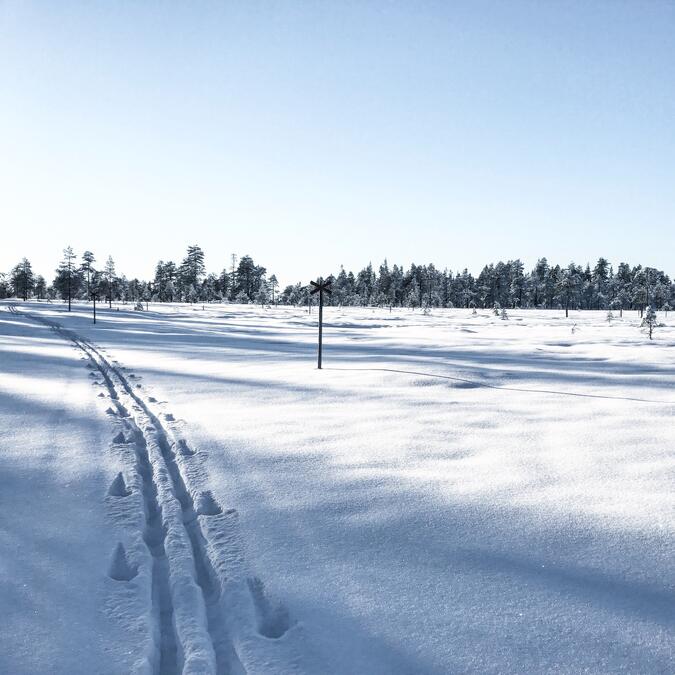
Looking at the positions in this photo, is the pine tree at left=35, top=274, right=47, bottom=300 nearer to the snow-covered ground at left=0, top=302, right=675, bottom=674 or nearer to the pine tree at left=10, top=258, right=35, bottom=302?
the pine tree at left=10, top=258, right=35, bottom=302

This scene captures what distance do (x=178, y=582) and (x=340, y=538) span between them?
1238 mm

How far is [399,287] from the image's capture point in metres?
117

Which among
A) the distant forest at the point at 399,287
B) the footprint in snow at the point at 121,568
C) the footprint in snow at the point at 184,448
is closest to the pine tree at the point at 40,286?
the distant forest at the point at 399,287

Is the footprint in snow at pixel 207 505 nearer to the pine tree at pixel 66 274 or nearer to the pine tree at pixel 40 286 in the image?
the pine tree at pixel 66 274

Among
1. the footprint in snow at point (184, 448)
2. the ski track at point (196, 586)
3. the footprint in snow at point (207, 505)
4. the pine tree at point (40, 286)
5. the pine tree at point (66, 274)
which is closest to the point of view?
the ski track at point (196, 586)

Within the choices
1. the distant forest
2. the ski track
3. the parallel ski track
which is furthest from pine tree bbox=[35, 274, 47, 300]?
the ski track

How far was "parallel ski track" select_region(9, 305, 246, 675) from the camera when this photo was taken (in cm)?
253

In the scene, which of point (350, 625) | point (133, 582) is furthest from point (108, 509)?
point (350, 625)

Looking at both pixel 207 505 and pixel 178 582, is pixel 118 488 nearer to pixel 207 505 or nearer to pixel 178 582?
pixel 207 505

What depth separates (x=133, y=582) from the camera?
3.15m

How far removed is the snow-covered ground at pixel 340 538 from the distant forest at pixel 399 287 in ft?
274

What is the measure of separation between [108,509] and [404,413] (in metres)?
4.86

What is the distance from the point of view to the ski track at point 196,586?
2.52 meters

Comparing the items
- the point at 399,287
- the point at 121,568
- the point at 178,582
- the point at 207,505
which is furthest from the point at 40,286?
the point at 178,582
